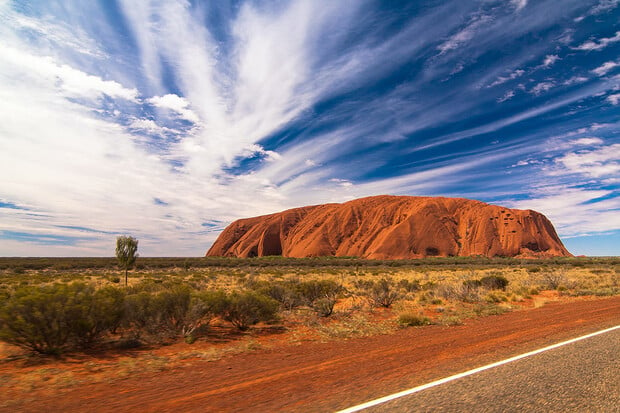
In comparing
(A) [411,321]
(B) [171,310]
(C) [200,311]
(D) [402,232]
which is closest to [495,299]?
(A) [411,321]

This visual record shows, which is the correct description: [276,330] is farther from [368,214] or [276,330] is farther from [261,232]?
[261,232]

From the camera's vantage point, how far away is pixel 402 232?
281ft

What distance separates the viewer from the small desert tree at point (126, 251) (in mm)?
25891

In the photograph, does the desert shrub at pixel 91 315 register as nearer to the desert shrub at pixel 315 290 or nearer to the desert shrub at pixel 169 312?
the desert shrub at pixel 169 312

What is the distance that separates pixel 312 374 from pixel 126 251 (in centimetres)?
2578

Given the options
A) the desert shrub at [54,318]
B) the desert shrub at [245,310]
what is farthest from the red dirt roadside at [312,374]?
the desert shrub at [54,318]

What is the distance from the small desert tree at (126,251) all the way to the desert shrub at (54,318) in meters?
20.5

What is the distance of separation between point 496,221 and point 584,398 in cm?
10524

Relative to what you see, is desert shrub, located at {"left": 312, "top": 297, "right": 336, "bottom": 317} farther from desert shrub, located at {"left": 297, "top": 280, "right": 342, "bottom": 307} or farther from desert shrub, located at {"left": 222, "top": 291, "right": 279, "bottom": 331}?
desert shrub, located at {"left": 222, "top": 291, "right": 279, "bottom": 331}

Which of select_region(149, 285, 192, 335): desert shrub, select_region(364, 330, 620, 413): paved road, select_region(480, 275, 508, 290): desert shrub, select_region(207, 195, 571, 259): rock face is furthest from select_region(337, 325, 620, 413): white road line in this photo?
select_region(207, 195, 571, 259): rock face

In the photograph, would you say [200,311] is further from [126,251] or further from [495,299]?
[126,251]

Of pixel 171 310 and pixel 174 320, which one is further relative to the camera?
pixel 174 320

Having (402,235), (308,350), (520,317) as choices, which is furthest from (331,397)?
(402,235)

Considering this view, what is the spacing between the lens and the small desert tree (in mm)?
25891
